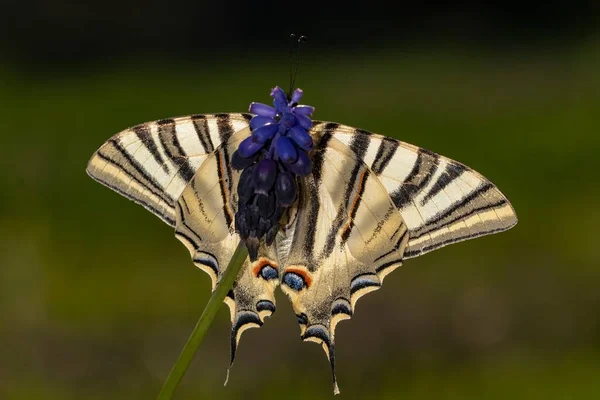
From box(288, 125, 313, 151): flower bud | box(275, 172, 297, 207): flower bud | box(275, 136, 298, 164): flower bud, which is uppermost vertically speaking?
box(288, 125, 313, 151): flower bud

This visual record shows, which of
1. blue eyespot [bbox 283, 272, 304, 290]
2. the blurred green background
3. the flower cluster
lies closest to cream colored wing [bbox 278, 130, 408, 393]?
blue eyespot [bbox 283, 272, 304, 290]

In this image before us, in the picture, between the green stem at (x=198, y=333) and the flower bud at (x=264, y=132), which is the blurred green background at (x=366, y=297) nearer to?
the flower bud at (x=264, y=132)

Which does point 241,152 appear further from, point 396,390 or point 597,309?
point 597,309

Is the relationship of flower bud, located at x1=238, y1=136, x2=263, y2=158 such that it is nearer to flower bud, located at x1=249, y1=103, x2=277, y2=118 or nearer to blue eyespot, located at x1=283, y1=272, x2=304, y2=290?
flower bud, located at x1=249, y1=103, x2=277, y2=118

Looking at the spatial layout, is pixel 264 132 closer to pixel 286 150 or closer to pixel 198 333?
pixel 286 150

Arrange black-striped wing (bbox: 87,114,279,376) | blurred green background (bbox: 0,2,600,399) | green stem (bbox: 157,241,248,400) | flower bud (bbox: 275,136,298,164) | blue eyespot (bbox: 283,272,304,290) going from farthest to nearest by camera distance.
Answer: blurred green background (bbox: 0,2,600,399)
blue eyespot (bbox: 283,272,304,290)
black-striped wing (bbox: 87,114,279,376)
flower bud (bbox: 275,136,298,164)
green stem (bbox: 157,241,248,400)

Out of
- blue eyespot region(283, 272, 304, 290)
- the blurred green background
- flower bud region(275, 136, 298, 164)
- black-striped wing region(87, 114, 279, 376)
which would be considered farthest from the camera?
the blurred green background
